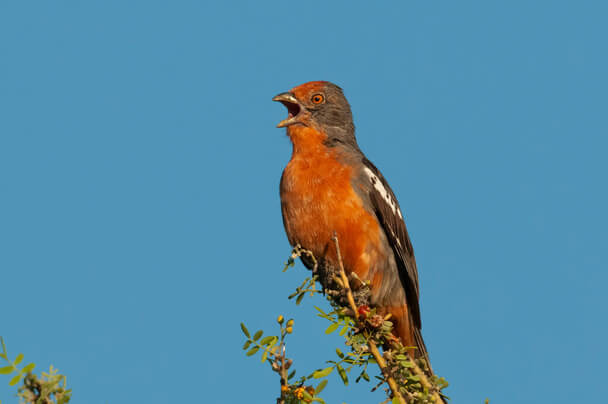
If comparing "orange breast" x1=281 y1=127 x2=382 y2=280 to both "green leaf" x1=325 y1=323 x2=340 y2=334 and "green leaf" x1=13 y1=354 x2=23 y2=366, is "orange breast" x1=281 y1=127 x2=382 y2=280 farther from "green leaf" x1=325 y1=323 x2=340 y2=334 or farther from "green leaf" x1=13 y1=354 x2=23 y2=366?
"green leaf" x1=13 y1=354 x2=23 y2=366

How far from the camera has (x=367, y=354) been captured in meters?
4.75

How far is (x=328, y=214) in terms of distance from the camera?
7.09m

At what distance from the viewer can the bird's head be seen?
26.7 ft

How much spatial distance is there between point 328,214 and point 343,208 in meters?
0.17

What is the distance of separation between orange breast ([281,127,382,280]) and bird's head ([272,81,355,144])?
0.72m

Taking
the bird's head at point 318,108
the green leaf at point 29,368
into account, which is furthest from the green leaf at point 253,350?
the bird's head at point 318,108

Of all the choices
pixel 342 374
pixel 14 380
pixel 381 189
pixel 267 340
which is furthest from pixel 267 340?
pixel 381 189

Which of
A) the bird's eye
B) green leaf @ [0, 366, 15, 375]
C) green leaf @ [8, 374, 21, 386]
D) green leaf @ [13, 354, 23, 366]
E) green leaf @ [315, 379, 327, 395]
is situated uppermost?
the bird's eye

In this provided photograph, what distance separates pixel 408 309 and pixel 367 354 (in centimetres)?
338

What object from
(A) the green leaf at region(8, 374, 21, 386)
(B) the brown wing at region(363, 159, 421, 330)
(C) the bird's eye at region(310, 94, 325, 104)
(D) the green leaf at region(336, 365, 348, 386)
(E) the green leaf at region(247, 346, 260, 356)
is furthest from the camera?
(C) the bird's eye at region(310, 94, 325, 104)

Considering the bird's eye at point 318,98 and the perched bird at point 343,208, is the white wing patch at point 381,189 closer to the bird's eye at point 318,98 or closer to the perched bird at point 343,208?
the perched bird at point 343,208

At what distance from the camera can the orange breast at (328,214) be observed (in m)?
7.11

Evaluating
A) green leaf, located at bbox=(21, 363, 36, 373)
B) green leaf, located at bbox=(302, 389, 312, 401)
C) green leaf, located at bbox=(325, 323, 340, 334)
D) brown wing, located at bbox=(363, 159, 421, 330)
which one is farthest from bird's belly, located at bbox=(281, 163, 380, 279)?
green leaf, located at bbox=(21, 363, 36, 373)

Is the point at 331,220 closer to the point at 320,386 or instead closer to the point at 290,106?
the point at 290,106
